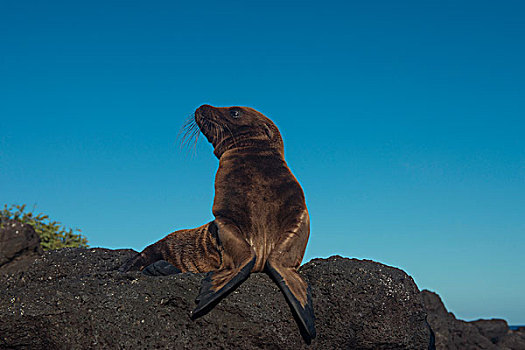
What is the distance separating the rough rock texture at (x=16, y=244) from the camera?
8.63 m

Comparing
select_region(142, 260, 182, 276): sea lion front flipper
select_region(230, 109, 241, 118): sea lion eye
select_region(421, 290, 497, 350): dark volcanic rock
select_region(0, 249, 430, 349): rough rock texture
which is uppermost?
select_region(230, 109, 241, 118): sea lion eye

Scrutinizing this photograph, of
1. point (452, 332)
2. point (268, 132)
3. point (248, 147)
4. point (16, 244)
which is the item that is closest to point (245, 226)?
point (248, 147)

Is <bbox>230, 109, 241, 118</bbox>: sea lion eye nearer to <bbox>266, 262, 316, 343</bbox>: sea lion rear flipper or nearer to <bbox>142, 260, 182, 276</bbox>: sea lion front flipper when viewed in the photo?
<bbox>142, 260, 182, 276</bbox>: sea lion front flipper

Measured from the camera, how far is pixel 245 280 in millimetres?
4766

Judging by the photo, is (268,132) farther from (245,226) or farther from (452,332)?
(452,332)

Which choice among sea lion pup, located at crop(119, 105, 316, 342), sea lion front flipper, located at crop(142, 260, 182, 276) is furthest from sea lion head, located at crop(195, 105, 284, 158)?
sea lion front flipper, located at crop(142, 260, 182, 276)

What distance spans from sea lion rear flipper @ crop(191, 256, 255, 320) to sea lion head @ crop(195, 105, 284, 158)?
1.69 meters

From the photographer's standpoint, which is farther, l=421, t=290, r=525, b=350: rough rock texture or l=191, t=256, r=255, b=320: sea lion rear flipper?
l=421, t=290, r=525, b=350: rough rock texture

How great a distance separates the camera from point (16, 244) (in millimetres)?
8844

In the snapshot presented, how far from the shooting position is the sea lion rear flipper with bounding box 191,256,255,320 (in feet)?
14.6

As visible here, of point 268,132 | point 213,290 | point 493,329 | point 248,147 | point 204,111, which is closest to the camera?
point 213,290

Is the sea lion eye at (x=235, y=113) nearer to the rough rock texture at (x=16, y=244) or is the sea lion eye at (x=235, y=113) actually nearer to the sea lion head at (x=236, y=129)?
the sea lion head at (x=236, y=129)

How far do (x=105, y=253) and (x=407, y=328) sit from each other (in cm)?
395

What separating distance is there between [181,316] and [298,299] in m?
1.02
